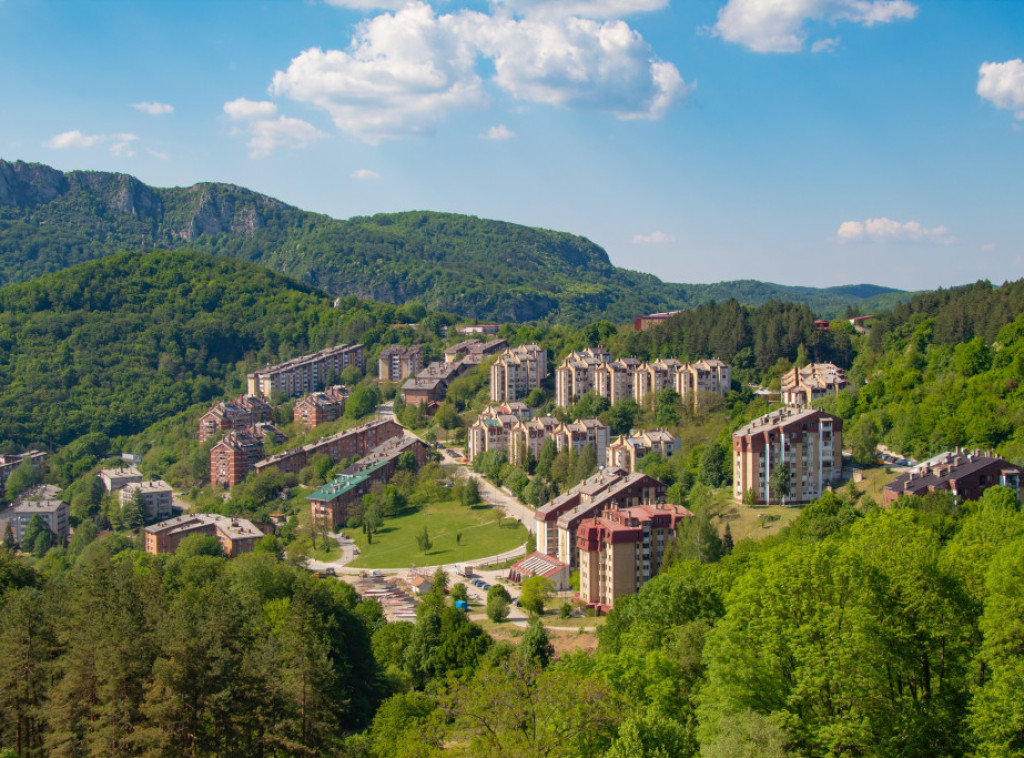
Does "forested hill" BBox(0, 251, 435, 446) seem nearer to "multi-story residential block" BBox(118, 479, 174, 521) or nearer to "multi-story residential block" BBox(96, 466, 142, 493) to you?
"multi-story residential block" BBox(96, 466, 142, 493)

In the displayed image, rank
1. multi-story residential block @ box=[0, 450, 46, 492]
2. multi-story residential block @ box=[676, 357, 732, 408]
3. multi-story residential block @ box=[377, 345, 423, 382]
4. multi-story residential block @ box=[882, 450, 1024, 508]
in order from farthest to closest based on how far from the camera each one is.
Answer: multi-story residential block @ box=[377, 345, 423, 382] < multi-story residential block @ box=[0, 450, 46, 492] < multi-story residential block @ box=[676, 357, 732, 408] < multi-story residential block @ box=[882, 450, 1024, 508]

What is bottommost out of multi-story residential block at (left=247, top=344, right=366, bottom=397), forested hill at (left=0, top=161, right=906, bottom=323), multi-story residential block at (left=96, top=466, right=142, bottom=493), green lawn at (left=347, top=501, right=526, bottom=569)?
green lawn at (left=347, top=501, right=526, bottom=569)

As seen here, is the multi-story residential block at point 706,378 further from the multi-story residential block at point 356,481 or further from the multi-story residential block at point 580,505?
the multi-story residential block at point 356,481

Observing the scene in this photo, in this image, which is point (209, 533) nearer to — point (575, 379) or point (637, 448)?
point (637, 448)

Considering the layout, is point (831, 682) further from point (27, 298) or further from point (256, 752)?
point (27, 298)

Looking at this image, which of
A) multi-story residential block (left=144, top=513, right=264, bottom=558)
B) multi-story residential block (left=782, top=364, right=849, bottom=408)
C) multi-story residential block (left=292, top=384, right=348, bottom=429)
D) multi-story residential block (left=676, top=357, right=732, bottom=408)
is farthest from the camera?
multi-story residential block (left=292, top=384, right=348, bottom=429)

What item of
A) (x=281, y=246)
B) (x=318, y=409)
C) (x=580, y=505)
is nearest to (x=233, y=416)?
(x=318, y=409)

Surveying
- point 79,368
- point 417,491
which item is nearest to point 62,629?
point 417,491

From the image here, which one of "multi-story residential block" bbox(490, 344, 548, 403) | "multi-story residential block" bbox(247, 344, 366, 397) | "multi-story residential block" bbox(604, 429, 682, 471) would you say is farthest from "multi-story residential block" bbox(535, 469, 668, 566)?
"multi-story residential block" bbox(247, 344, 366, 397)
